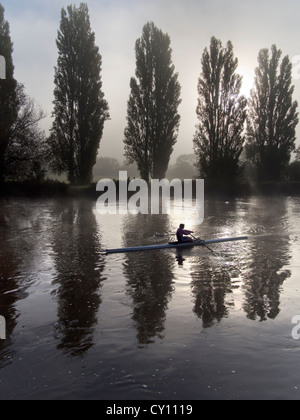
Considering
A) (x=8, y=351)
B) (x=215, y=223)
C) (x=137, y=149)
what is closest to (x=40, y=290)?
(x=8, y=351)

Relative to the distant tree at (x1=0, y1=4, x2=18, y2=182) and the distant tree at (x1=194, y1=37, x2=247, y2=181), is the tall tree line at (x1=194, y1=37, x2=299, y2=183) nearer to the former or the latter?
the distant tree at (x1=194, y1=37, x2=247, y2=181)

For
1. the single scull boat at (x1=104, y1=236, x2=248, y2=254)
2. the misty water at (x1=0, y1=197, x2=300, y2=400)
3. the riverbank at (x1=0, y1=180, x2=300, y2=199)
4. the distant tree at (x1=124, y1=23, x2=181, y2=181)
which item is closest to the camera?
the misty water at (x1=0, y1=197, x2=300, y2=400)

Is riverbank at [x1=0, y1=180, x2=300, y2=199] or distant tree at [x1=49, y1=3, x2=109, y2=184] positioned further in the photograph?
distant tree at [x1=49, y1=3, x2=109, y2=184]

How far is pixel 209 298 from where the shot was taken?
8.04 m

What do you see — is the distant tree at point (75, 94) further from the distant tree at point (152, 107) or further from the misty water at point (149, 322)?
the misty water at point (149, 322)

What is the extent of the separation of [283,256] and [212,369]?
800 centimetres

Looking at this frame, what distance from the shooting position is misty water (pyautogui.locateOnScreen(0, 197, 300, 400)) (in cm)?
483

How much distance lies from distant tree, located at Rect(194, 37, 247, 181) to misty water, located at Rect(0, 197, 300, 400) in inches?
1009

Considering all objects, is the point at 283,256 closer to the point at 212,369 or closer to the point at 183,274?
the point at 183,274

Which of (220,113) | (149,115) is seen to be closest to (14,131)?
(149,115)

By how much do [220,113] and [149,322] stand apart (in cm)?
3497

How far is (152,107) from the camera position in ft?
122

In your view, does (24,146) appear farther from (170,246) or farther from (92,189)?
(170,246)

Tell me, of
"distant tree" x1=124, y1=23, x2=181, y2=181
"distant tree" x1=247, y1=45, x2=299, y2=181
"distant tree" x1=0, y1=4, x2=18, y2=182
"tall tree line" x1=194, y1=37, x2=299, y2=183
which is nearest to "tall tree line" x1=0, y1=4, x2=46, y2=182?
"distant tree" x1=0, y1=4, x2=18, y2=182
